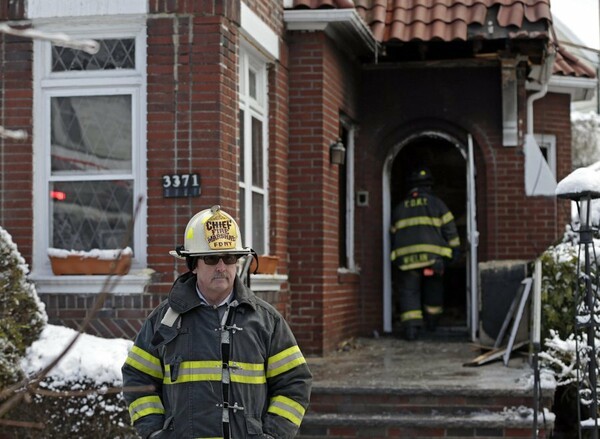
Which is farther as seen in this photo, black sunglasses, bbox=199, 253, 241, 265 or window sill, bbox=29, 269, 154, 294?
window sill, bbox=29, 269, 154, 294

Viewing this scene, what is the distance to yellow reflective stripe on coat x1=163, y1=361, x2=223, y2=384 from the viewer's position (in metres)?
3.90

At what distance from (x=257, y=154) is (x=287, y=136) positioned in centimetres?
80

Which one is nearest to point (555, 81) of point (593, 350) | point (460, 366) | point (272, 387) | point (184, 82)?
point (460, 366)

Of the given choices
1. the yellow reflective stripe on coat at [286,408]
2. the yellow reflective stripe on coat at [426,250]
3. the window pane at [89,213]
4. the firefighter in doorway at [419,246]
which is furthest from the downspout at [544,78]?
the yellow reflective stripe on coat at [286,408]

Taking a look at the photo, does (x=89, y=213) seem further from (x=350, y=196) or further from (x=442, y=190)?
(x=442, y=190)

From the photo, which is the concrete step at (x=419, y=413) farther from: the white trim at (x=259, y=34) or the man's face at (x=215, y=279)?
the man's face at (x=215, y=279)

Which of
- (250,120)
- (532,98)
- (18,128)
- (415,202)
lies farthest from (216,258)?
(532,98)

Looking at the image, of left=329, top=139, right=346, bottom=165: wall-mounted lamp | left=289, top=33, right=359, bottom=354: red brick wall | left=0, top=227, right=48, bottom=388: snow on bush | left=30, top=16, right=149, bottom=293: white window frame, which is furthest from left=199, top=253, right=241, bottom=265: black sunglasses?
left=329, top=139, right=346, bottom=165: wall-mounted lamp

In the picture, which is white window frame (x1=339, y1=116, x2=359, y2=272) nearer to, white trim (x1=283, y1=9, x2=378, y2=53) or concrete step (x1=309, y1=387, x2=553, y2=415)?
white trim (x1=283, y1=9, x2=378, y2=53)

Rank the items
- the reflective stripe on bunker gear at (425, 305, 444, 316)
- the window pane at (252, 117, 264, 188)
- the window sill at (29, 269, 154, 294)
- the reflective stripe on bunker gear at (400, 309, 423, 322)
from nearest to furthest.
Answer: the window sill at (29, 269, 154, 294), the window pane at (252, 117, 264, 188), the reflective stripe on bunker gear at (400, 309, 423, 322), the reflective stripe on bunker gear at (425, 305, 444, 316)

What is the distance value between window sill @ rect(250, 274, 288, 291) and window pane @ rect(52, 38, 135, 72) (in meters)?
2.09

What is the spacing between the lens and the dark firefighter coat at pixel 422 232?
39.5 ft

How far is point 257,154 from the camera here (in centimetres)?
980

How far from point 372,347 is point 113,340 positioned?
442 centimetres
